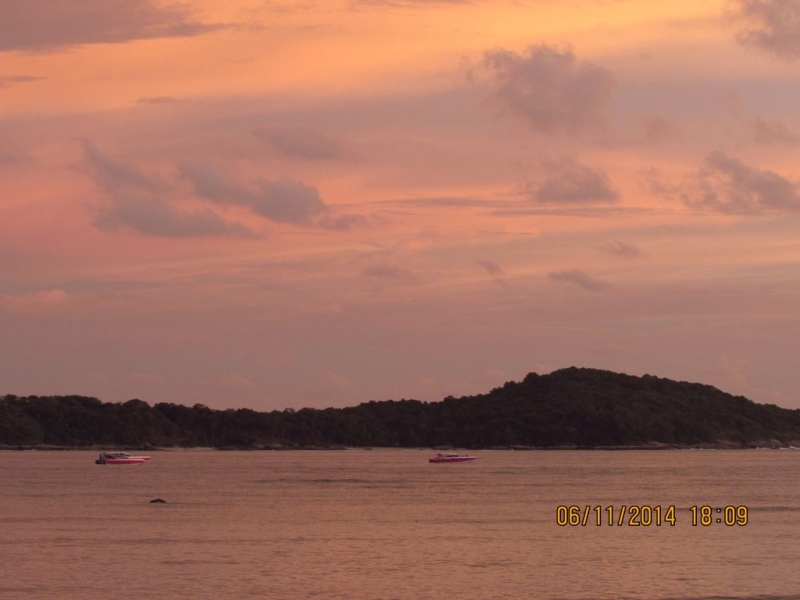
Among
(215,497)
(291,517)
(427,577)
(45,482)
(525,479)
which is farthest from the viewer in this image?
(525,479)

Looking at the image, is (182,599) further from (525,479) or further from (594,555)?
(525,479)

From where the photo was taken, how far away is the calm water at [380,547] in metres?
53.2

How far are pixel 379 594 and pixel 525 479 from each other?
110 metres

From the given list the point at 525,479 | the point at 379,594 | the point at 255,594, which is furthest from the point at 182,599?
the point at 525,479

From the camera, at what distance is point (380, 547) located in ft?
225

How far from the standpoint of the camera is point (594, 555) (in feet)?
213
